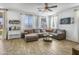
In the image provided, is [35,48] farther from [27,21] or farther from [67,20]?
[67,20]

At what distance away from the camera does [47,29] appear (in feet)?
8.59

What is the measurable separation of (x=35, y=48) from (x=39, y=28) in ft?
1.53

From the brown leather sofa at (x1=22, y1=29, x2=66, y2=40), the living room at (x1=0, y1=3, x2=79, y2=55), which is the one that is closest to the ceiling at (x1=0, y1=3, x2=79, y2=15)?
the living room at (x1=0, y1=3, x2=79, y2=55)

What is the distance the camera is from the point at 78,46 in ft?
8.09

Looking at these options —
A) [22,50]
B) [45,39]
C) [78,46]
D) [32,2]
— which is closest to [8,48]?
[22,50]

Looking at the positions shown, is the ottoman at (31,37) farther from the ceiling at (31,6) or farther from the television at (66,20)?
the television at (66,20)

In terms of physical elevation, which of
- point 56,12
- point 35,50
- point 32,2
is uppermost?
point 32,2

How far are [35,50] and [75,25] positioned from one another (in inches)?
41.9

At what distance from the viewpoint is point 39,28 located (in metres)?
2.61

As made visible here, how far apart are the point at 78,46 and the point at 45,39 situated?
2.43 ft

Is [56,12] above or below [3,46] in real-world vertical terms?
above

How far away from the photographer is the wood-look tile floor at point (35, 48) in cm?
251

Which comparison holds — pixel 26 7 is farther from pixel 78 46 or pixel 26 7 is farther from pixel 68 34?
pixel 78 46

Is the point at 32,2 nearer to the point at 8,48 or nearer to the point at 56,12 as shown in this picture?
the point at 56,12
